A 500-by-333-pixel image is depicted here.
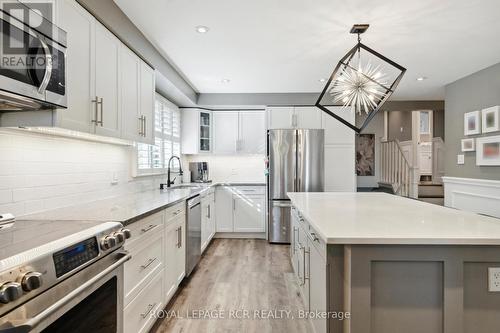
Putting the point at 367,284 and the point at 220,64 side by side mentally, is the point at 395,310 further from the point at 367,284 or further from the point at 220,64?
the point at 220,64

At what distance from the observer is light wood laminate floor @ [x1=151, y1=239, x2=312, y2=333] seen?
7.55 feet

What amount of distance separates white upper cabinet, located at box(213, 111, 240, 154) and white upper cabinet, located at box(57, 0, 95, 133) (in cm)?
340

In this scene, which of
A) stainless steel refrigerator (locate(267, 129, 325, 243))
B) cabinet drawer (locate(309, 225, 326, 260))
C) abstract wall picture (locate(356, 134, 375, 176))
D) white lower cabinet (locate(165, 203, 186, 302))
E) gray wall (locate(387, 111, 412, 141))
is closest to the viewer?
cabinet drawer (locate(309, 225, 326, 260))

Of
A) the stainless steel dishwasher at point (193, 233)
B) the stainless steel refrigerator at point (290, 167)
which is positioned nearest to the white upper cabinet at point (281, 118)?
the stainless steel refrigerator at point (290, 167)

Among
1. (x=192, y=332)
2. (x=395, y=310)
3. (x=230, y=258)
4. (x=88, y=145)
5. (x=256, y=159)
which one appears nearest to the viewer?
(x=395, y=310)

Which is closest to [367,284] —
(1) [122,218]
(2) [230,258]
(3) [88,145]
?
(1) [122,218]

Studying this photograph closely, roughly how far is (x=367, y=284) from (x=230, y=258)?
2.82m

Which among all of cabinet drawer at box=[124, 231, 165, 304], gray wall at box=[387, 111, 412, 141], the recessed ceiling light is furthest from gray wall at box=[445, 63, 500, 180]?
cabinet drawer at box=[124, 231, 165, 304]

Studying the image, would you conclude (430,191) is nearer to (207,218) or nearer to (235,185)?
(235,185)

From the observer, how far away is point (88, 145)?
7.85 feet

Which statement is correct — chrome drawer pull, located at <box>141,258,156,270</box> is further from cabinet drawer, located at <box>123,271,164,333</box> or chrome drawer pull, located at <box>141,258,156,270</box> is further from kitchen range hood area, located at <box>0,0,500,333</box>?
cabinet drawer, located at <box>123,271,164,333</box>

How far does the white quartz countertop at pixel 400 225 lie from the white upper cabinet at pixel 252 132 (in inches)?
121

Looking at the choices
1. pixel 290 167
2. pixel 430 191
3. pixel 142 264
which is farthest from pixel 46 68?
pixel 430 191

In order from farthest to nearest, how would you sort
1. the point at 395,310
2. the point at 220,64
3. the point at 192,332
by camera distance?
the point at 220,64
the point at 192,332
the point at 395,310
